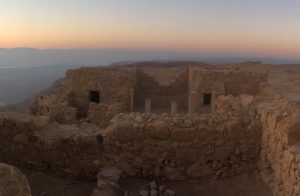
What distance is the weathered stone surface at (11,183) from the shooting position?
315cm

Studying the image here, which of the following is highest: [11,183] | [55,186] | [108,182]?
[11,183]

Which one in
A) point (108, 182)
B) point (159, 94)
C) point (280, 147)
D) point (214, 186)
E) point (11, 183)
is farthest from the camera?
point (159, 94)

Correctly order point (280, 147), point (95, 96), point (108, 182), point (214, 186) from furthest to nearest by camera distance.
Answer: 1. point (95, 96)
2. point (214, 186)
3. point (108, 182)
4. point (280, 147)

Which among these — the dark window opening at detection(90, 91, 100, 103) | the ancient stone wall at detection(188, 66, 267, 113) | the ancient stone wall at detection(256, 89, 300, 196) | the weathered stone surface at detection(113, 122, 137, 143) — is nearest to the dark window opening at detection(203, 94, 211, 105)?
the ancient stone wall at detection(188, 66, 267, 113)

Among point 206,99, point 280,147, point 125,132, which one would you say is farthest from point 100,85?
point 280,147

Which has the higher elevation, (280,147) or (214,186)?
(280,147)

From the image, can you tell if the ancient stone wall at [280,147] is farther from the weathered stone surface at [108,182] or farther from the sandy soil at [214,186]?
the weathered stone surface at [108,182]

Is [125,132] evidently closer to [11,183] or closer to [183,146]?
[183,146]

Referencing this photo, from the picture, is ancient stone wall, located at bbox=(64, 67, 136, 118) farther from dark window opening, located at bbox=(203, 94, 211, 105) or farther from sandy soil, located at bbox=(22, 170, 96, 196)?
sandy soil, located at bbox=(22, 170, 96, 196)

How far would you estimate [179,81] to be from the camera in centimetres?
1942

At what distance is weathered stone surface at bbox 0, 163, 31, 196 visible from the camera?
3146 mm

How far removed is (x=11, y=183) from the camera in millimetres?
3227

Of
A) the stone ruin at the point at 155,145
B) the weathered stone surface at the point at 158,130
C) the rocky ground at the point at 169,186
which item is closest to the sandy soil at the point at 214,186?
the rocky ground at the point at 169,186

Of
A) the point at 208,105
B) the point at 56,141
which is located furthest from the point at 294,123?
the point at 208,105
